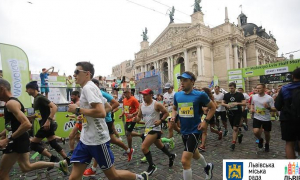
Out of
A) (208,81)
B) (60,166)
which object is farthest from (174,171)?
(208,81)

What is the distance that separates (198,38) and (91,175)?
36.0m

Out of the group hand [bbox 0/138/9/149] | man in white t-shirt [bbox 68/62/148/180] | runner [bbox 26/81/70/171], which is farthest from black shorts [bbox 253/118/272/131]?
hand [bbox 0/138/9/149]

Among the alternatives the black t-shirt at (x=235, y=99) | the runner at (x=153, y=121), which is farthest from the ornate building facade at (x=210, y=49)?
the runner at (x=153, y=121)

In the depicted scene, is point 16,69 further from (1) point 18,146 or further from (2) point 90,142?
A: (2) point 90,142

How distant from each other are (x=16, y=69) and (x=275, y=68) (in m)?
17.9

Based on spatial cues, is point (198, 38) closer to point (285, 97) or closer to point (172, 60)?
point (172, 60)

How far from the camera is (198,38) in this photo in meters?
35.9

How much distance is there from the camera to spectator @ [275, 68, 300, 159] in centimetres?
308

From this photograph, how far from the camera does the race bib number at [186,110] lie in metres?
3.23

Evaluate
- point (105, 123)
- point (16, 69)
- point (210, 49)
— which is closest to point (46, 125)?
point (105, 123)

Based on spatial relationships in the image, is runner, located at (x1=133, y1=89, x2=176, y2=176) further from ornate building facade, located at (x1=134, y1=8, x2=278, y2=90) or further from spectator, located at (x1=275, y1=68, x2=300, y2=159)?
ornate building facade, located at (x1=134, y1=8, x2=278, y2=90)

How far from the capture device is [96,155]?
91.6 inches

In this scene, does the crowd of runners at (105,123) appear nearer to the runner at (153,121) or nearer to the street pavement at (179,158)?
the runner at (153,121)

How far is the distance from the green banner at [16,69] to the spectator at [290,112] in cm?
833
